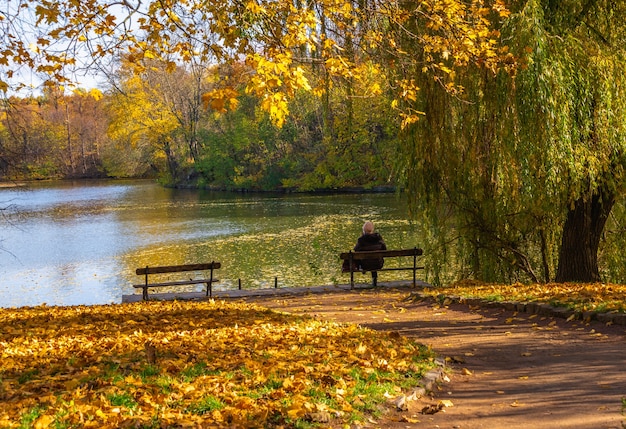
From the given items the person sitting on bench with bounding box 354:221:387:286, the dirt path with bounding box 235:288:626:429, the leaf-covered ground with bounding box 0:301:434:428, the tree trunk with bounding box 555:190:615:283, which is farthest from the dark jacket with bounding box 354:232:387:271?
the leaf-covered ground with bounding box 0:301:434:428

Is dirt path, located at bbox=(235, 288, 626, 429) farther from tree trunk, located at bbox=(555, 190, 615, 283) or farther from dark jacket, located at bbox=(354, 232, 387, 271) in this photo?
dark jacket, located at bbox=(354, 232, 387, 271)

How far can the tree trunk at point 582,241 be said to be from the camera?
485 inches

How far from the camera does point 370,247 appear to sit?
14.8 m

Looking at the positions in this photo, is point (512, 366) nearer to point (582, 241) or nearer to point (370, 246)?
point (582, 241)

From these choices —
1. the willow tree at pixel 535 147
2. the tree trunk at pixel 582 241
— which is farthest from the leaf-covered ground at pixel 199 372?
the tree trunk at pixel 582 241

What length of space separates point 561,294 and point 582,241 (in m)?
3.00

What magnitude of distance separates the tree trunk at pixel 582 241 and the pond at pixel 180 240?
4.34 meters

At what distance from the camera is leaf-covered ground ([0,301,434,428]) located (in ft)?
15.0

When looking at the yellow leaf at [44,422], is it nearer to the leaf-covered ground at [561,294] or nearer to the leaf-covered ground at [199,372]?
the leaf-covered ground at [199,372]

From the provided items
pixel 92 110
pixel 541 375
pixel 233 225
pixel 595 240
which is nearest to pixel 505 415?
pixel 541 375

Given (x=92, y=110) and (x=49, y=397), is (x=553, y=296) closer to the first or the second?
(x=49, y=397)

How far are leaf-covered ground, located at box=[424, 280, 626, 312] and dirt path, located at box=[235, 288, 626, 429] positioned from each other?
33 cm

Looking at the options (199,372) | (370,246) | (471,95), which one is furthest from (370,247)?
(199,372)

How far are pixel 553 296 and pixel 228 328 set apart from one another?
4.46 meters
